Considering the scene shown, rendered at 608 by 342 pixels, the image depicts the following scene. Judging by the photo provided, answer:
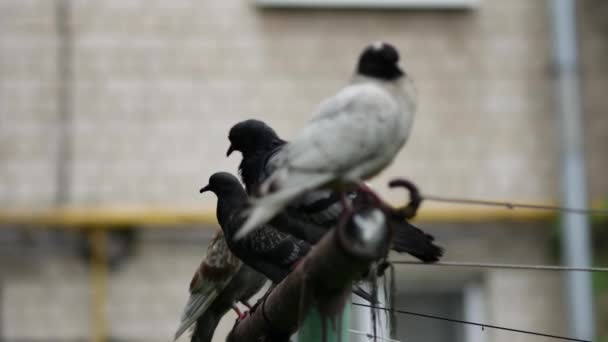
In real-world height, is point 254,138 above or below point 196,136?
below

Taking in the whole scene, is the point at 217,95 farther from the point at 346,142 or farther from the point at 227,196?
the point at 346,142

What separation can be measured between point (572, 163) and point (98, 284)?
9.35 ft

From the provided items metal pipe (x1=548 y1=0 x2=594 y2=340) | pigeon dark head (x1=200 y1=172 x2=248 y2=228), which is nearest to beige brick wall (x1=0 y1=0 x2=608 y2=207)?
metal pipe (x1=548 y1=0 x2=594 y2=340)

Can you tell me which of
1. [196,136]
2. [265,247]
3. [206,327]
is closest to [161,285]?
[196,136]

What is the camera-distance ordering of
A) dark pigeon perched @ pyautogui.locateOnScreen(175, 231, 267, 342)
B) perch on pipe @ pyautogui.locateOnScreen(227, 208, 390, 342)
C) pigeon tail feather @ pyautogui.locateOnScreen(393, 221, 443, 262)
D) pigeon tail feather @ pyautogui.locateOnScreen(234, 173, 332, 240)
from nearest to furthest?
1. perch on pipe @ pyautogui.locateOnScreen(227, 208, 390, 342)
2. pigeon tail feather @ pyautogui.locateOnScreen(234, 173, 332, 240)
3. pigeon tail feather @ pyautogui.locateOnScreen(393, 221, 443, 262)
4. dark pigeon perched @ pyautogui.locateOnScreen(175, 231, 267, 342)

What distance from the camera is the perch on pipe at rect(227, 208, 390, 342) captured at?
272 centimetres

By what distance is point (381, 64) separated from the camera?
11.0ft

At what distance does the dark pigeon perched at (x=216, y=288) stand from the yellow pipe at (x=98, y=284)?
236 cm

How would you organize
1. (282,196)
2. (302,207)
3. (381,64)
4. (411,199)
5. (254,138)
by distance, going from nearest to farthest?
(411,199), (282,196), (381,64), (302,207), (254,138)

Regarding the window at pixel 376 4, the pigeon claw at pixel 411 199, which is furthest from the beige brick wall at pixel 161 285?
the pigeon claw at pixel 411 199

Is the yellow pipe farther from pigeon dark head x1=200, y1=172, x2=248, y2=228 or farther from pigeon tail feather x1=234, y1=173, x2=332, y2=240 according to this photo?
pigeon tail feather x1=234, y1=173, x2=332, y2=240

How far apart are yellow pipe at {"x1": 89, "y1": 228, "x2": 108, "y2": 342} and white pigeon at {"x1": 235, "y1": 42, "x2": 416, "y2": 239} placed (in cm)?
457

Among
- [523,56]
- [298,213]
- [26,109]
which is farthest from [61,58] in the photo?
[298,213]

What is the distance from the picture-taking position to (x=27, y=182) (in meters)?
7.77
